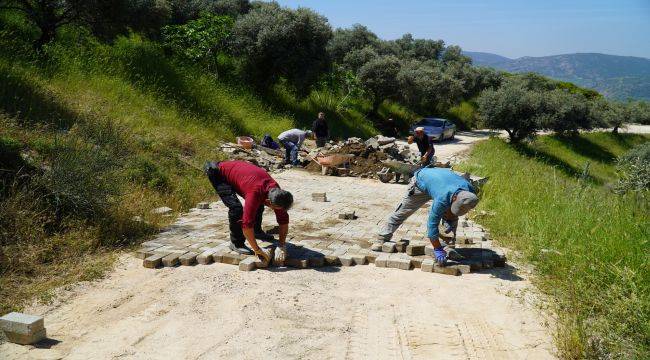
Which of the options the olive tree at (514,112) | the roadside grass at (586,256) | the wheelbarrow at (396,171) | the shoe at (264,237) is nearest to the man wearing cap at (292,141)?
the wheelbarrow at (396,171)

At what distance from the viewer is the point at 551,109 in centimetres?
3108

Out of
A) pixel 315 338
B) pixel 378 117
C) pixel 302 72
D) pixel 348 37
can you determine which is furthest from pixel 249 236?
pixel 348 37

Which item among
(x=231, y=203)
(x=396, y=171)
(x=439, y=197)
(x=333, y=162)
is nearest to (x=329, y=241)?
(x=231, y=203)

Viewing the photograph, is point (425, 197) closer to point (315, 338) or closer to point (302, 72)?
point (315, 338)

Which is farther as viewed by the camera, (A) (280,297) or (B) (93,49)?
(B) (93,49)

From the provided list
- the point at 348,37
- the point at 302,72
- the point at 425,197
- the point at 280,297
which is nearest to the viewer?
the point at 280,297

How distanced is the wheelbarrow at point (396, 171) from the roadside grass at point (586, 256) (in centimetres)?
383

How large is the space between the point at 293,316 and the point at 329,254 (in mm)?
1781

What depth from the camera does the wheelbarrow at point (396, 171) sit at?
13867 millimetres

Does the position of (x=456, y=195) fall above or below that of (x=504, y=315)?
above

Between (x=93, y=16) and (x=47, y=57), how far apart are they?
168cm

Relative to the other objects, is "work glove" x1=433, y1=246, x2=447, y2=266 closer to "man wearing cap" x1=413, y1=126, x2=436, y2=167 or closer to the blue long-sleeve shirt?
the blue long-sleeve shirt

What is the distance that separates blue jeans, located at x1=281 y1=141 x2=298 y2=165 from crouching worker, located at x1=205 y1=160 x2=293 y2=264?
29.1 feet

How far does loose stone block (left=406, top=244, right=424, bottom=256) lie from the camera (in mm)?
6258
